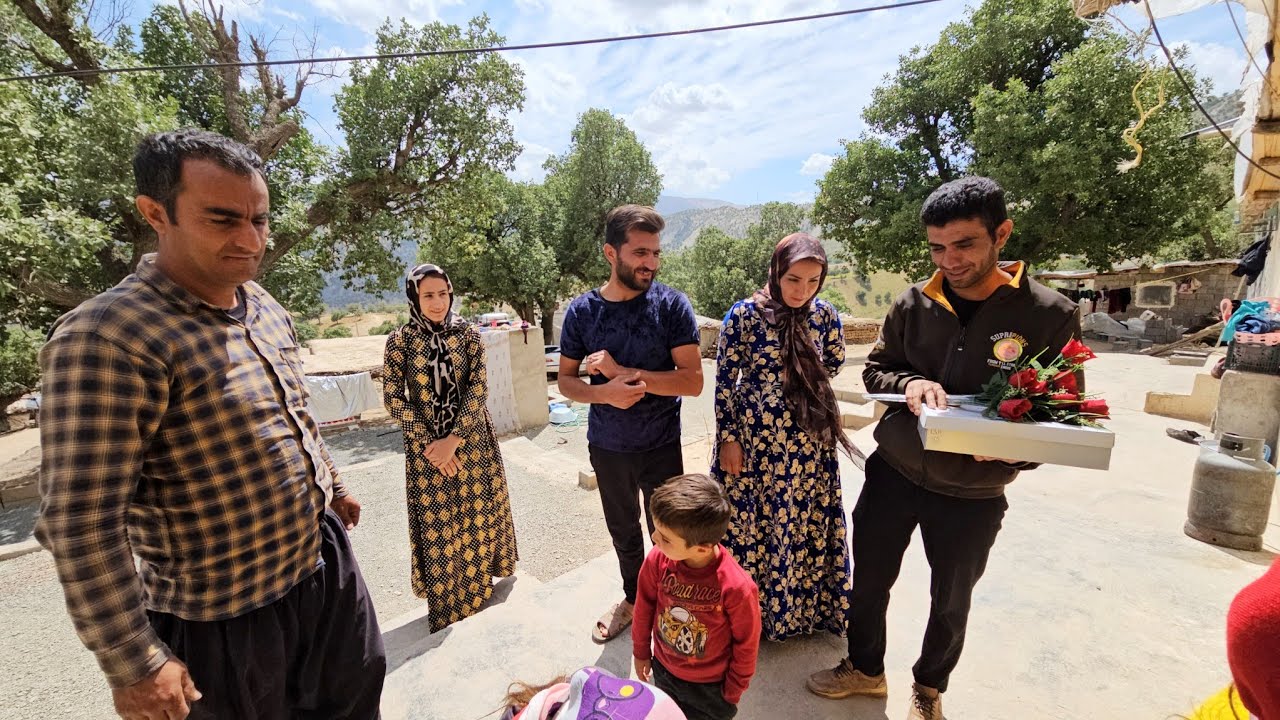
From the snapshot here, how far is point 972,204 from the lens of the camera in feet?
5.53

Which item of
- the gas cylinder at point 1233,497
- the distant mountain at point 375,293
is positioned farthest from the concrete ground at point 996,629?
the distant mountain at point 375,293

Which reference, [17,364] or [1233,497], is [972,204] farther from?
[17,364]

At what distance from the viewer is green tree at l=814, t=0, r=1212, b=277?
11.6 m

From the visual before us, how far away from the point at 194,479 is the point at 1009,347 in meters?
2.43

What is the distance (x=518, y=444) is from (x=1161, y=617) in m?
7.08

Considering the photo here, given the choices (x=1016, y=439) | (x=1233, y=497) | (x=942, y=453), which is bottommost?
(x=1233, y=497)

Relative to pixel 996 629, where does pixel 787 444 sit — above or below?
above

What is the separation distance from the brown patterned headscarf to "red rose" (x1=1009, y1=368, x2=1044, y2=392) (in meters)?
0.69

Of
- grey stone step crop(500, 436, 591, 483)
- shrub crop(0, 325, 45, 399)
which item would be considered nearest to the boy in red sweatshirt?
grey stone step crop(500, 436, 591, 483)

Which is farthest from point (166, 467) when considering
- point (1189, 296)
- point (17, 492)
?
point (1189, 296)

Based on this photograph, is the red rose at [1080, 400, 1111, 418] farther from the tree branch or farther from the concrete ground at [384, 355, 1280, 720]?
the tree branch

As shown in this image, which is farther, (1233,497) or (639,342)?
(1233,497)

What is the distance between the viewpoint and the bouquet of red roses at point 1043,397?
5.16 feet

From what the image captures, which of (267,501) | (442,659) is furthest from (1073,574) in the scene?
(267,501)
